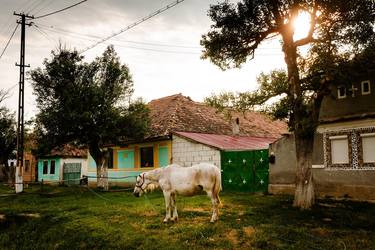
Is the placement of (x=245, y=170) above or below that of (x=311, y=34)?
below

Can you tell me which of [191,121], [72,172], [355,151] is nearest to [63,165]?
[72,172]

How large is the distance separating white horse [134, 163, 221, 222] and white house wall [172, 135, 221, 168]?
946 centimetres

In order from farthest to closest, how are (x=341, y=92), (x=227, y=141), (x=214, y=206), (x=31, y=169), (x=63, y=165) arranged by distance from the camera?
(x=31, y=169)
(x=63, y=165)
(x=227, y=141)
(x=341, y=92)
(x=214, y=206)

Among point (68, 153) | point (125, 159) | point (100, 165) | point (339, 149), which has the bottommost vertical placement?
point (100, 165)

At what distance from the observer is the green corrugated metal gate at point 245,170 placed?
751 inches

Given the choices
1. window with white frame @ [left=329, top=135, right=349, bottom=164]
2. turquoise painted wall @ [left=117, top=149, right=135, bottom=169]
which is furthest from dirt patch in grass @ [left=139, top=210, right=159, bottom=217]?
turquoise painted wall @ [left=117, top=149, right=135, bottom=169]

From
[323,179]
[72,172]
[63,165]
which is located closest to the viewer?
[323,179]

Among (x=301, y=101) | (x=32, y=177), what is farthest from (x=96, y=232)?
(x=32, y=177)

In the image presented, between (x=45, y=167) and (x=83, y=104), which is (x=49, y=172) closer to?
(x=45, y=167)

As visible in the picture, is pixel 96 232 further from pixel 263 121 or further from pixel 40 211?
pixel 263 121

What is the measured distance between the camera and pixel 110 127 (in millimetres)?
22797

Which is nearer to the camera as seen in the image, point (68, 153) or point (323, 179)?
point (323, 179)

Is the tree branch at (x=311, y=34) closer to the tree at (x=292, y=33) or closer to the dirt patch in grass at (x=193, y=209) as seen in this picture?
the tree at (x=292, y=33)

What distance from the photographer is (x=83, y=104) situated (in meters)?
22.1
